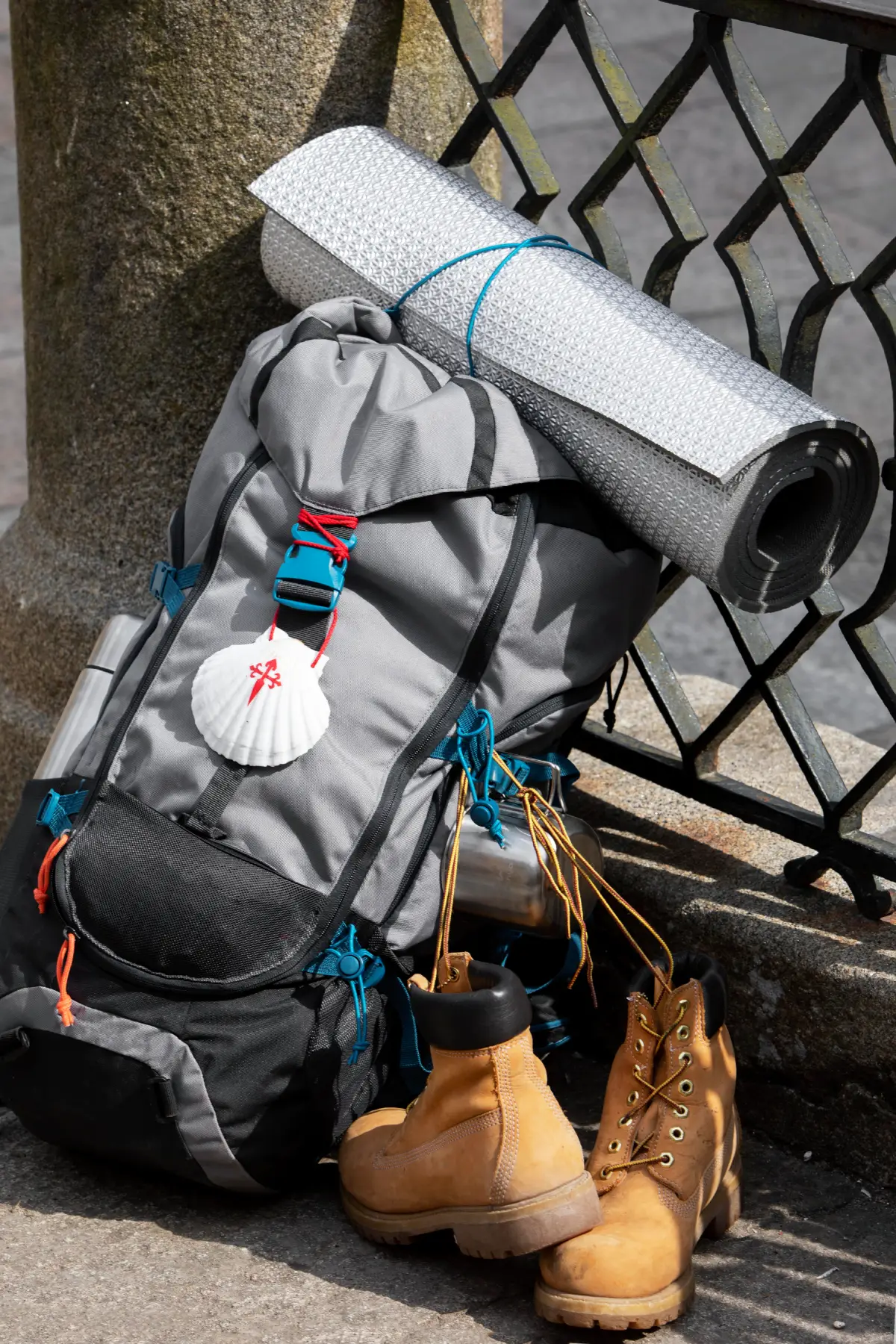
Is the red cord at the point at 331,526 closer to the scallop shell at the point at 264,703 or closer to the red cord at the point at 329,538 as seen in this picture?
the red cord at the point at 329,538

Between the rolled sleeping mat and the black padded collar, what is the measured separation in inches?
22.9

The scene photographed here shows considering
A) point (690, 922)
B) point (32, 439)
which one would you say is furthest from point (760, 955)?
point (32, 439)

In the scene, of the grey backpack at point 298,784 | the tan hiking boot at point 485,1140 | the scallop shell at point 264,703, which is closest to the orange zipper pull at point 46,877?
the grey backpack at point 298,784

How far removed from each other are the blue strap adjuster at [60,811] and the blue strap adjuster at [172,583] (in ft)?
0.87

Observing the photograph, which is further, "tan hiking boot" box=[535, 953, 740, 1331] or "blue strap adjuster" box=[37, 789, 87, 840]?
"blue strap adjuster" box=[37, 789, 87, 840]

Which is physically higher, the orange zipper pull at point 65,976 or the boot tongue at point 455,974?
the boot tongue at point 455,974

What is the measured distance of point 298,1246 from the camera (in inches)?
70.7

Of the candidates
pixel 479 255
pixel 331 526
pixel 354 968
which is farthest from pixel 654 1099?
pixel 479 255

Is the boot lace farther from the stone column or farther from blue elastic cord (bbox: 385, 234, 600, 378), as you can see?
the stone column

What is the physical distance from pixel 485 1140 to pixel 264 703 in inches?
21.9

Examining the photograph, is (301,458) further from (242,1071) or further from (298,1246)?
(298,1246)

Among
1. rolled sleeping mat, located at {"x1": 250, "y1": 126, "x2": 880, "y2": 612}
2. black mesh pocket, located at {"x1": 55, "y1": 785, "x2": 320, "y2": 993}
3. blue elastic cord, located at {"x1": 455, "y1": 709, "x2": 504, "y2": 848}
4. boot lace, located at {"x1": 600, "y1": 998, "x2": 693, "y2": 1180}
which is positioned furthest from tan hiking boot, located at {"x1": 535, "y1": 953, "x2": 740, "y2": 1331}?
rolled sleeping mat, located at {"x1": 250, "y1": 126, "x2": 880, "y2": 612}

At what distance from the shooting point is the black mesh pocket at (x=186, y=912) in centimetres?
175

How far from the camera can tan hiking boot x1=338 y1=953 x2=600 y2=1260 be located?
1.65 meters
